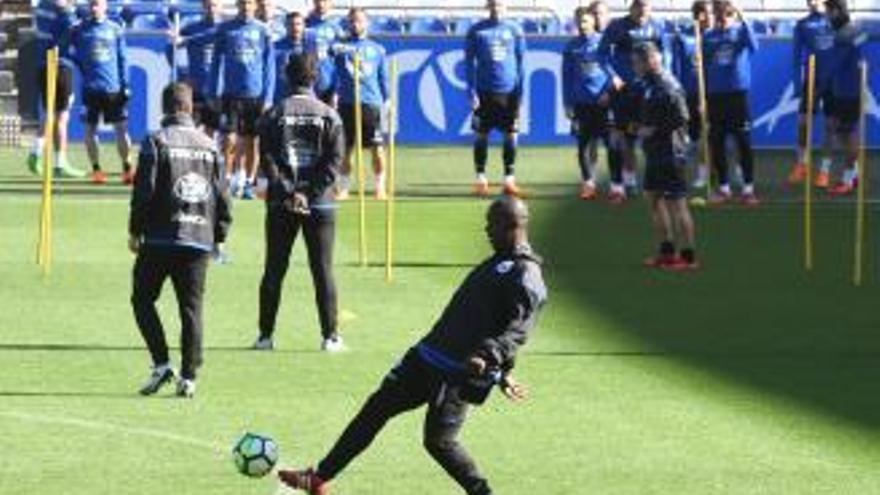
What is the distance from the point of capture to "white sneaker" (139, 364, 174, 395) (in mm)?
17844

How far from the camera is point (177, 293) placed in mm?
17797

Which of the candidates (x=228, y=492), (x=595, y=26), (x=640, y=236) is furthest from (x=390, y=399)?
(x=595, y=26)

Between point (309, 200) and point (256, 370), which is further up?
point (309, 200)

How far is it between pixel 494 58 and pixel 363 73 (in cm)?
193

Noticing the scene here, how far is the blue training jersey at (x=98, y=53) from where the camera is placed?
108 feet

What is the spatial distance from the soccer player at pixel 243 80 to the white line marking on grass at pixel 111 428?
1510 centimetres

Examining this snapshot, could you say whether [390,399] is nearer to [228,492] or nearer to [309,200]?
[228,492]

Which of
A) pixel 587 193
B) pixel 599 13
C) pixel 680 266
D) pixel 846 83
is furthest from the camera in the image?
pixel 846 83

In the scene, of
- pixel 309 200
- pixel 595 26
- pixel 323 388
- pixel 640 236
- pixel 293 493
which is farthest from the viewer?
pixel 595 26

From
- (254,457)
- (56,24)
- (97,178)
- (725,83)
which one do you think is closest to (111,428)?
(254,457)

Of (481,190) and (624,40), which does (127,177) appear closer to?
(481,190)

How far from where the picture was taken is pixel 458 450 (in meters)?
13.3

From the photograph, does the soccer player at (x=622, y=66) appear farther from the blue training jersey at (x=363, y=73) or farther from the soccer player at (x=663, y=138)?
the soccer player at (x=663, y=138)

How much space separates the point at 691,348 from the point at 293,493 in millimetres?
7011
